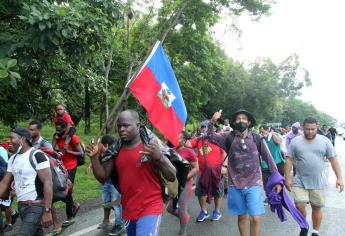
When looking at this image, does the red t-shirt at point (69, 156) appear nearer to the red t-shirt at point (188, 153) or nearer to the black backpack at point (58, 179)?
→ the red t-shirt at point (188, 153)

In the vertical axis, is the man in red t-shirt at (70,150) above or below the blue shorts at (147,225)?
above

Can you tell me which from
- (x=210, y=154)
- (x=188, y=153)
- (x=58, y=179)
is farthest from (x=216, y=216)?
(x=58, y=179)

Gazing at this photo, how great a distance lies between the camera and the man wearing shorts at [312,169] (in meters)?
6.24

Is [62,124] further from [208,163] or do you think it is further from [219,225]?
[219,225]

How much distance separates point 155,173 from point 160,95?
2.61 feet

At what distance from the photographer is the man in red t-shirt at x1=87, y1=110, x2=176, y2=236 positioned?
12.5ft

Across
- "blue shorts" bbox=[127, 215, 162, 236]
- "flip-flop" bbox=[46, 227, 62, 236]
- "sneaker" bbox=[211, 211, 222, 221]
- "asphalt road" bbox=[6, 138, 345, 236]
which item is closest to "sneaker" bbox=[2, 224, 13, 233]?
"asphalt road" bbox=[6, 138, 345, 236]

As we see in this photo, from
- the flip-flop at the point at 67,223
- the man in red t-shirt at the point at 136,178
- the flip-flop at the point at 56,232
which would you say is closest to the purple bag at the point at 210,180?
the flip-flop at the point at 67,223

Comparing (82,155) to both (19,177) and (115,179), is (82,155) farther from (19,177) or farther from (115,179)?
(115,179)

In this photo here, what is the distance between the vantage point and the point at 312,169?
6.23 m

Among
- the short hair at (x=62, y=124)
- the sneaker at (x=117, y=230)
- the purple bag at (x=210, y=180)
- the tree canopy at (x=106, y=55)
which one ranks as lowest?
the sneaker at (x=117, y=230)

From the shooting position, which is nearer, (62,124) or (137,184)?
(137,184)

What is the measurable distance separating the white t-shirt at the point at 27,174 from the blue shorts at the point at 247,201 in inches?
92.5

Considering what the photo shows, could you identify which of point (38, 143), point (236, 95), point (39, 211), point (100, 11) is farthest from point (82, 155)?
point (236, 95)
